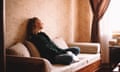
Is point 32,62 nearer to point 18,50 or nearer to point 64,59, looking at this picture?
point 18,50

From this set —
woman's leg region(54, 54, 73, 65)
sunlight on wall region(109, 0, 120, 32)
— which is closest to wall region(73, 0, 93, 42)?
sunlight on wall region(109, 0, 120, 32)

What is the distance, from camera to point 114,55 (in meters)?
5.41

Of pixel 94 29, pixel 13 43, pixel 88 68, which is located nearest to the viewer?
pixel 13 43

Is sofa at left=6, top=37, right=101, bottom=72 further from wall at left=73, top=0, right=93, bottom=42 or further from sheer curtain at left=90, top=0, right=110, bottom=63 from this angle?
wall at left=73, top=0, right=93, bottom=42

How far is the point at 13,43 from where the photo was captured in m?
3.55

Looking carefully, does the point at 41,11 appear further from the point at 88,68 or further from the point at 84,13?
the point at 84,13

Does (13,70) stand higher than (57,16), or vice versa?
(57,16)

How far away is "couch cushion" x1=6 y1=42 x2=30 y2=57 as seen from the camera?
10.6 ft

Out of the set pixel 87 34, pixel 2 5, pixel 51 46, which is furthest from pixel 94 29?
pixel 2 5

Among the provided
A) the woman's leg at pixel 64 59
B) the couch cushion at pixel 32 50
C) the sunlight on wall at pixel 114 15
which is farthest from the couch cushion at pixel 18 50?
the sunlight on wall at pixel 114 15

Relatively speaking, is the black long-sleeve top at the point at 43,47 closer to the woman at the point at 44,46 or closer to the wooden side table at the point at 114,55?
the woman at the point at 44,46

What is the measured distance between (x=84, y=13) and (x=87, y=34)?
1.68ft

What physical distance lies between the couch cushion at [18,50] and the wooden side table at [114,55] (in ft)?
7.64

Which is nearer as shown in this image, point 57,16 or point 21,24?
point 21,24
